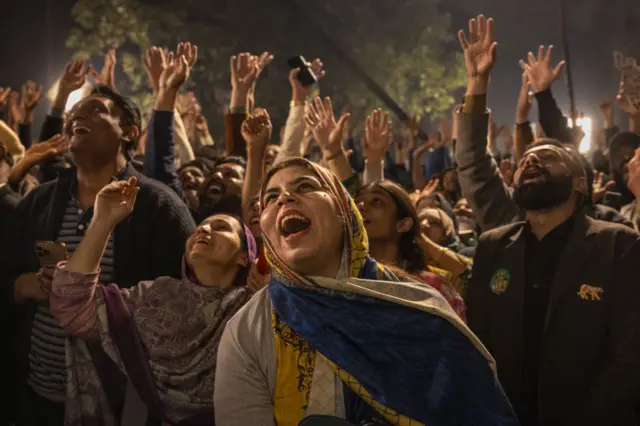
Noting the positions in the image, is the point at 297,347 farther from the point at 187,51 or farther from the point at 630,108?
the point at 630,108

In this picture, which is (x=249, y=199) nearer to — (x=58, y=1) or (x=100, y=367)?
(x=100, y=367)

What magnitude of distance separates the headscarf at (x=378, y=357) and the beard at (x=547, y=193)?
1094 mm

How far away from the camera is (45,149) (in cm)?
337

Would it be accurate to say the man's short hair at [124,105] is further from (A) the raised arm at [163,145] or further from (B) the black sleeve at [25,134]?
(B) the black sleeve at [25,134]

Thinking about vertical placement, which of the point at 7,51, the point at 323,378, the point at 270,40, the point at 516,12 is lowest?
the point at 323,378

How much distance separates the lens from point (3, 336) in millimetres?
3072

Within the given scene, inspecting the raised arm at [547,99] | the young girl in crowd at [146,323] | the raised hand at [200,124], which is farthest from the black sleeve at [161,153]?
the raised hand at [200,124]

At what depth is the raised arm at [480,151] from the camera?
311 cm

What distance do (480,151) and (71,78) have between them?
226 cm

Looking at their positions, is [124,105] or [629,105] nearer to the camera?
[124,105]

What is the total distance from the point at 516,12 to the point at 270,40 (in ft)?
20.8

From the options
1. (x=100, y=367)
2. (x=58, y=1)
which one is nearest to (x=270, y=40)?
(x=58, y=1)

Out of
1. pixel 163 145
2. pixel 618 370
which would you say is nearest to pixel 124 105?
pixel 163 145

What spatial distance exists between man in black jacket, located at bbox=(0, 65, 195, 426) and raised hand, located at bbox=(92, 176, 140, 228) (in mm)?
331
